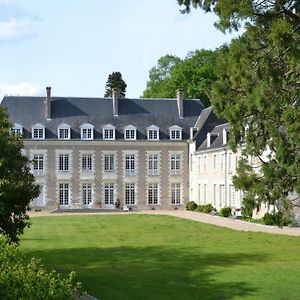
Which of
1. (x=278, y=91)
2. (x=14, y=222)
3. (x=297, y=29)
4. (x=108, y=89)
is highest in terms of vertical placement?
(x=108, y=89)

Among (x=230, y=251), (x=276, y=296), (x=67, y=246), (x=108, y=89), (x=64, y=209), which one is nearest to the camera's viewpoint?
(x=276, y=296)

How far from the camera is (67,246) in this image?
70.8 ft

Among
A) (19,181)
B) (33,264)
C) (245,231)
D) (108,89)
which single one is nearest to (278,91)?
(19,181)

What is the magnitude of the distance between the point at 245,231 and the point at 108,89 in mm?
63745

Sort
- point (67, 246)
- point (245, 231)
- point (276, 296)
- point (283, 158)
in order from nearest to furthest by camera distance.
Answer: point (276, 296) < point (283, 158) < point (67, 246) < point (245, 231)

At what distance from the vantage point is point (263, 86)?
1330cm

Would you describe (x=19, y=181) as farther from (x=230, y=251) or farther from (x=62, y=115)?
(x=62, y=115)

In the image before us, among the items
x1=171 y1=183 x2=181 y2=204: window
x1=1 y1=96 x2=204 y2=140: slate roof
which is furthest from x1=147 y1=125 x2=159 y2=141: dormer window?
x1=171 y1=183 x2=181 y2=204: window

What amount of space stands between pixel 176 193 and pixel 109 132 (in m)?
7.94

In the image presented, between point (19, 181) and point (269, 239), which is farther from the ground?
point (19, 181)

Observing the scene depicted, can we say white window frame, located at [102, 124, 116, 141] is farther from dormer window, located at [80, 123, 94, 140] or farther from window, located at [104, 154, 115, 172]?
window, located at [104, 154, 115, 172]

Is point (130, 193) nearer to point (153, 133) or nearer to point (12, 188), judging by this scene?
point (153, 133)

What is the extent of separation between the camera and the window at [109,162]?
4850 cm

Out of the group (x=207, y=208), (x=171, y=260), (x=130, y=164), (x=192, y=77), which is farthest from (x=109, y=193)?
(x=171, y=260)
